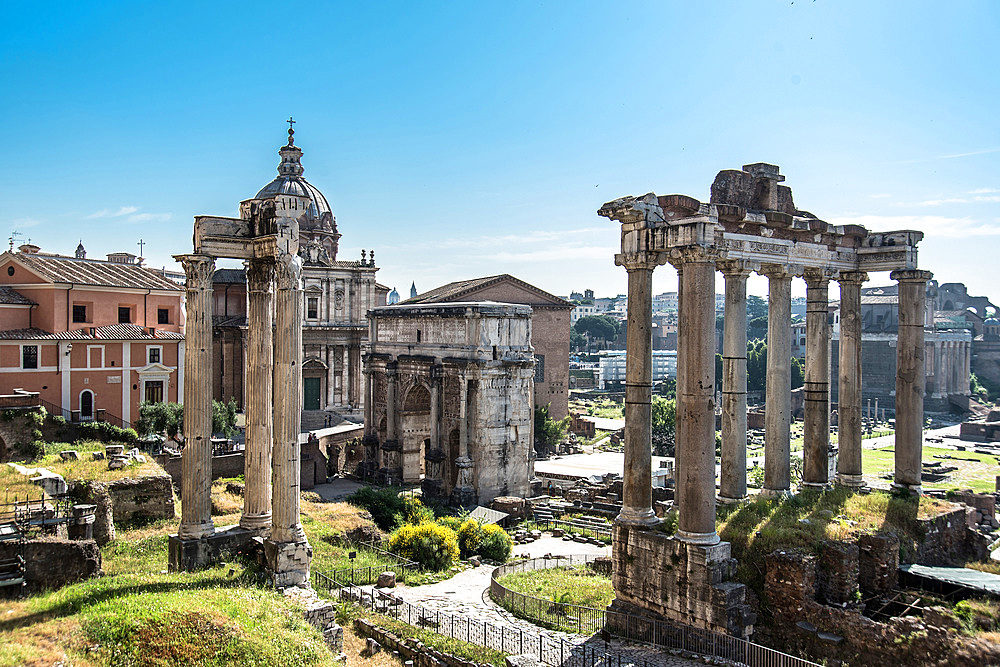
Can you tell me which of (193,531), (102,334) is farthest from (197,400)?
(102,334)

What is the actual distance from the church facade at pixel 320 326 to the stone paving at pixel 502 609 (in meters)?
22.8

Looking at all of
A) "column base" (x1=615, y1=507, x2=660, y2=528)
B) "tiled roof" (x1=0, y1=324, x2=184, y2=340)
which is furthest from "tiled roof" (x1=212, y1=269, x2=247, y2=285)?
"column base" (x1=615, y1=507, x2=660, y2=528)

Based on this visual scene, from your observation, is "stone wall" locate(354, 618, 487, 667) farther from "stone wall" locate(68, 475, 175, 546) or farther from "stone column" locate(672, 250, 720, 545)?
"stone wall" locate(68, 475, 175, 546)

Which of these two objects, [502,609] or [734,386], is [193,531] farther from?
[734,386]

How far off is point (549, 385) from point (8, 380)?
4036 centimetres

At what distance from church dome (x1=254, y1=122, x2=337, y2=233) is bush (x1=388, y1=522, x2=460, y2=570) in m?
30.2

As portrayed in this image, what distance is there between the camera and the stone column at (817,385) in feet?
61.0

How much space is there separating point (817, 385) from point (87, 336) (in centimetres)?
3114

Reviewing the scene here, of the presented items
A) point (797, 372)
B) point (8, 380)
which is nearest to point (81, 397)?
point (8, 380)

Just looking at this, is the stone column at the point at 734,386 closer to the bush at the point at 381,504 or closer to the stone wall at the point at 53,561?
the stone wall at the point at 53,561

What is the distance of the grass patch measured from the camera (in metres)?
18.0

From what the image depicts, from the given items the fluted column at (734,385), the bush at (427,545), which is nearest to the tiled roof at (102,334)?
the bush at (427,545)

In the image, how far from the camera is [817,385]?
1862 cm

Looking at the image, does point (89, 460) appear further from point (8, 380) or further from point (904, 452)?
point (904, 452)
